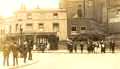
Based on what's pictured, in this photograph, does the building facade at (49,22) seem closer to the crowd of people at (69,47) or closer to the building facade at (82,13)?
the building facade at (82,13)

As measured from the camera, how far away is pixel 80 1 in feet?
70.3

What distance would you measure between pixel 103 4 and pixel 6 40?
37.7 ft

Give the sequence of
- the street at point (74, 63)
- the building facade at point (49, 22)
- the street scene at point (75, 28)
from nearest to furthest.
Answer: the street at point (74, 63)
the street scene at point (75, 28)
the building facade at point (49, 22)

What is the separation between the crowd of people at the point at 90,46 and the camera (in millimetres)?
16266

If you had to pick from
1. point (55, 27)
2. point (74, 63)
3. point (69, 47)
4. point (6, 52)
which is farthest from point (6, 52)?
point (55, 27)

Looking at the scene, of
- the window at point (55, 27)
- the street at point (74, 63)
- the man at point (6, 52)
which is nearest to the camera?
the man at point (6, 52)

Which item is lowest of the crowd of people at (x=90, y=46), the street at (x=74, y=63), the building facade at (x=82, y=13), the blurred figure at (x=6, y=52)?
the street at (x=74, y=63)

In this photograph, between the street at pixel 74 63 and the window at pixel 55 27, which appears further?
the window at pixel 55 27

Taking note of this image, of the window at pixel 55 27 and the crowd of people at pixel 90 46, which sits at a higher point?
the window at pixel 55 27

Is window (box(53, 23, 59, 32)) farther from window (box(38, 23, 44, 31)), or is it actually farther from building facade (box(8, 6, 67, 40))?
window (box(38, 23, 44, 31))

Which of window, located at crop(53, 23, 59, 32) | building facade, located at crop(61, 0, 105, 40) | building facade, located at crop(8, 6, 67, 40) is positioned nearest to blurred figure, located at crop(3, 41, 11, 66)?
building facade, located at crop(8, 6, 67, 40)

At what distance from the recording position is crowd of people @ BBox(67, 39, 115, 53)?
53.4 feet

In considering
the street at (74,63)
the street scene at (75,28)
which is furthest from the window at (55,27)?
the street at (74,63)

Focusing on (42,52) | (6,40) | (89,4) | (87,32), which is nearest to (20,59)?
(6,40)
